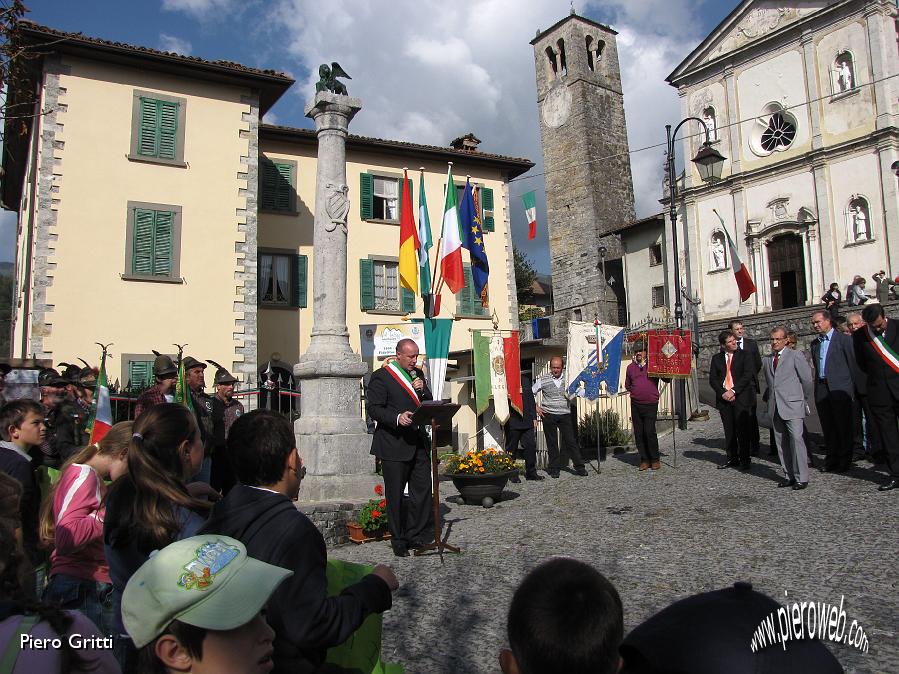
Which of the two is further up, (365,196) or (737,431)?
(365,196)

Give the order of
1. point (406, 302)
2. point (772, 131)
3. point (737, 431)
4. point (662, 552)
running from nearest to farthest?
point (662, 552)
point (737, 431)
point (406, 302)
point (772, 131)

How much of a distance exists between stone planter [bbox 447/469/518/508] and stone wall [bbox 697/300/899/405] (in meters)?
13.5

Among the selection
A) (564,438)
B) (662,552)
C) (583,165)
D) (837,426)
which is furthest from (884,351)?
(583,165)

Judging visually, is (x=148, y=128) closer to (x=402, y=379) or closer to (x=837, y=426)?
(x=402, y=379)

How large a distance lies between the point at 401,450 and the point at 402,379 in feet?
2.29

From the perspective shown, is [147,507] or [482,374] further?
[482,374]

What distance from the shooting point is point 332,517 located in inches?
299

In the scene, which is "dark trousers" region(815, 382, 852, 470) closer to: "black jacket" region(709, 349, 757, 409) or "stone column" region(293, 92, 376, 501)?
"black jacket" region(709, 349, 757, 409)

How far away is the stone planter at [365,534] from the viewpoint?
7430 millimetres

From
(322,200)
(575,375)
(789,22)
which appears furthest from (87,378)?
(789,22)

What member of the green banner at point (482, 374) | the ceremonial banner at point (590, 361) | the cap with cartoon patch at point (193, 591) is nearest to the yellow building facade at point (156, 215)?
the green banner at point (482, 374)

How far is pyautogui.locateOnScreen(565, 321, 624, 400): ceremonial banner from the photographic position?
1169 centimetres

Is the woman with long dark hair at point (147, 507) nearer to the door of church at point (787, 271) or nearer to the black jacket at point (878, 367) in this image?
the black jacket at point (878, 367)

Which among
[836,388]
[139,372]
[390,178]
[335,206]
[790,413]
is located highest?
[390,178]
